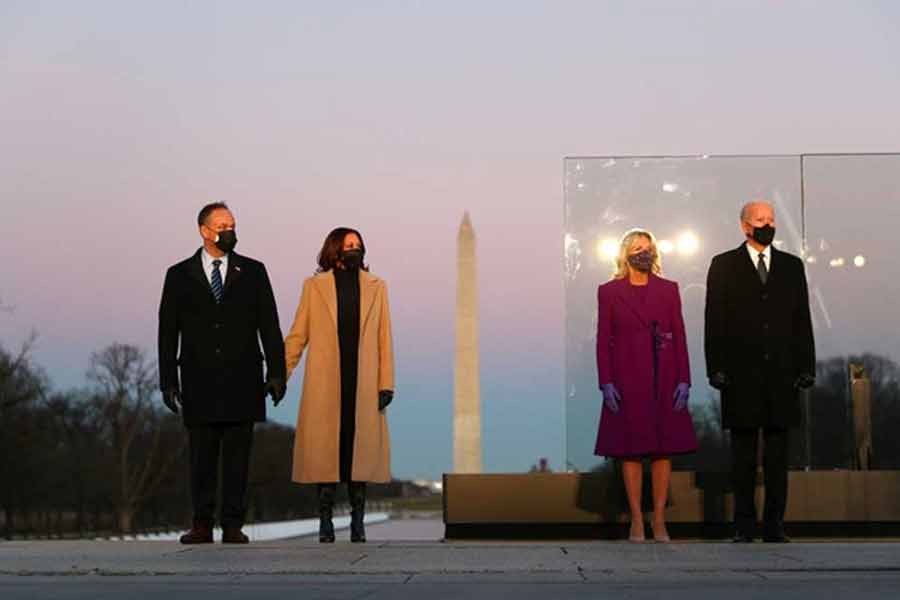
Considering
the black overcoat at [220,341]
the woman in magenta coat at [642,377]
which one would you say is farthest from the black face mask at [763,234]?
the black overcoat at [220,341]

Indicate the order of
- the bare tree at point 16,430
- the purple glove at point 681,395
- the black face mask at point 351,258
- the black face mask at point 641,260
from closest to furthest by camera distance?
1. the purple glove at point 681,395
2. the black face mask at point 351,258
3. the black face mask at point 641,260
4. the bare tree at point 16,430

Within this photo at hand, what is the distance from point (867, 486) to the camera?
1038 centimetres

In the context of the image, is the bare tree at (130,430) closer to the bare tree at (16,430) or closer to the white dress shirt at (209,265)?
the bare tree at (16,430)

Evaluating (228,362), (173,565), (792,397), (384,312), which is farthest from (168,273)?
(792,397)

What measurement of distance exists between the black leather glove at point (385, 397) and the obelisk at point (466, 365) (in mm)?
22023

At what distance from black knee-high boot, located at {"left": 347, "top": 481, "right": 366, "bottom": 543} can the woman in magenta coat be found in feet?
4.53

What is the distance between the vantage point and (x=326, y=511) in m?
9.29

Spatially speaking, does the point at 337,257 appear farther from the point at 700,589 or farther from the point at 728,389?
the point at 700,589

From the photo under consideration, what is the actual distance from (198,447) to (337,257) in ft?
4.41

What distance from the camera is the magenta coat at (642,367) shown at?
30.7 ft

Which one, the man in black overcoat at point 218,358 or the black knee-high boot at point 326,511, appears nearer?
the man in black overcoat at point 218,358

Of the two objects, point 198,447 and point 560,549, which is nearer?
point 560,549

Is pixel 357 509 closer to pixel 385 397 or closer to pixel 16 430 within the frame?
pixel 385 397

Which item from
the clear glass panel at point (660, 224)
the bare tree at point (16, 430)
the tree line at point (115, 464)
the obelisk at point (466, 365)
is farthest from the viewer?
the tree line at point (115, 464)
